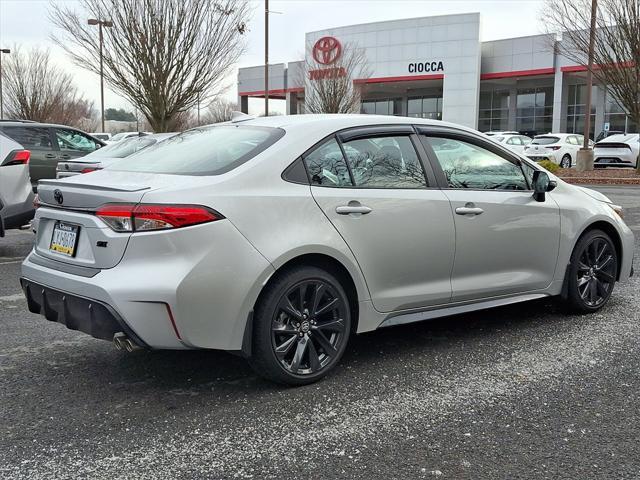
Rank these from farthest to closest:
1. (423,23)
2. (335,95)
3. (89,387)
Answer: (423,23) < (335,95) < (89,387)

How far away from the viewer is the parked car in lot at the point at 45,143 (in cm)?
1294

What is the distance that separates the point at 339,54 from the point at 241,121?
38611 millimetres

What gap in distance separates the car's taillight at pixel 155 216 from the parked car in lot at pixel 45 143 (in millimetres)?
10373

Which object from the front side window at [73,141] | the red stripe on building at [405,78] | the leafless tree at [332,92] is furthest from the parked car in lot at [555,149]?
the red stripe on building at [405,78]

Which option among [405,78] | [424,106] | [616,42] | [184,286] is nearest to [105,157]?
[184,286]

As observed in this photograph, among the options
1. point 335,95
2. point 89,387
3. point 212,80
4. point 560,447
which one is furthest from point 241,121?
A: point 335,95

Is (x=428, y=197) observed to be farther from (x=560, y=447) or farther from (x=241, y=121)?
(x=560, y=447)

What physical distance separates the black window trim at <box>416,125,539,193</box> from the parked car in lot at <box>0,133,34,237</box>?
5.16m

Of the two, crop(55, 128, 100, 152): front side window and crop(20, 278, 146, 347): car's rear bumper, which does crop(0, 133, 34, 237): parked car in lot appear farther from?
crop(55, 128, 100, 152): front side window

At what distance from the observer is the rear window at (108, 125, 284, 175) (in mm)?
3783

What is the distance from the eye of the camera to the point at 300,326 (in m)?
3.73

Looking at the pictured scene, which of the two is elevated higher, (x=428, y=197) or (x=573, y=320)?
(x=428, y=197)

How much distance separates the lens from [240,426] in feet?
10.8

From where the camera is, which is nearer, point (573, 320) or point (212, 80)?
point (573, 320)
